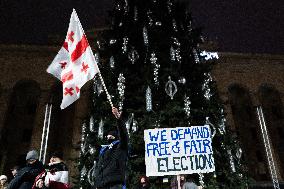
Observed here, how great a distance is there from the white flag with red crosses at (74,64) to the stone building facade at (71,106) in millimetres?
16171

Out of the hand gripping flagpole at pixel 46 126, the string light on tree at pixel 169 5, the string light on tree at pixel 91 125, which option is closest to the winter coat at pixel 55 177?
the string light on tree at pixel 91 125

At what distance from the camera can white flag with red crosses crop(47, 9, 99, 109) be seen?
524 centimetres

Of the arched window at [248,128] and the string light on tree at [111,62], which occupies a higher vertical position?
the arched window at [248,128]

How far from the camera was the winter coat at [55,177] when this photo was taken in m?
4.00

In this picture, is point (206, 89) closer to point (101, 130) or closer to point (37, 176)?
point (101, 130)

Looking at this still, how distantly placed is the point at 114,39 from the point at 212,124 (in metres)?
4.30

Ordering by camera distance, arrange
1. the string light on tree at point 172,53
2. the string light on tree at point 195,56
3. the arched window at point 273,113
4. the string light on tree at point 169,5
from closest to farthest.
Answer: the string light on tree at point 172,53 → the string light on tree at point 195,56 → the string light on tree at point 169,5 → the arched window at point 273,113

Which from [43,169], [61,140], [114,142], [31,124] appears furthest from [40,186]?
[31,124]

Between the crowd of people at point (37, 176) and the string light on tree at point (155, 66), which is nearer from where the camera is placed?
the crowd of people at point (37, 176)

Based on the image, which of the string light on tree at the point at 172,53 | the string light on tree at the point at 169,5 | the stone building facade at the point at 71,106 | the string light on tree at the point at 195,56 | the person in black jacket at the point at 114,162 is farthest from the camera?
the stone building facade at the point at 71,106

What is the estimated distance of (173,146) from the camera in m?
5.54

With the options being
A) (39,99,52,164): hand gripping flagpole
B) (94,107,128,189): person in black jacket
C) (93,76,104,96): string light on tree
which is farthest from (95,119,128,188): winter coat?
(39,99,52,164): hand gripping flagpole

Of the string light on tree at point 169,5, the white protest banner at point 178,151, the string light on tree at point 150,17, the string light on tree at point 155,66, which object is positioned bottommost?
the white protest banner at point 178,151

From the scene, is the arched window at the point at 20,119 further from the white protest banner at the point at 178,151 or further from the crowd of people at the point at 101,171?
the crowd of people at the point at 101,171
